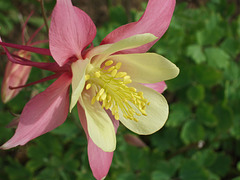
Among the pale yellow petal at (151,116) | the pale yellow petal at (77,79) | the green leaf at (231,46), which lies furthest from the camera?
the green leaf at (231,46)

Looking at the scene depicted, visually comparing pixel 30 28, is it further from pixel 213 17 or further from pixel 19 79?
pixel 19 79

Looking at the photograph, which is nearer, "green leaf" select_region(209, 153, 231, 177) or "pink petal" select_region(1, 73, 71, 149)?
"pink petal" select_region(1, 73, 71, 149)

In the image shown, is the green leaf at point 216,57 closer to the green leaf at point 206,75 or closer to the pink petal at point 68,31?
the green leaf at point 206,75

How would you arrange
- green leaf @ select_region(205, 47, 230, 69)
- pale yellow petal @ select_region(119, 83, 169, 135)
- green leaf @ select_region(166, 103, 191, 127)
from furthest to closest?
green leaf @ select_region(205, 47, 230, 69) → green leaf @ select_region(166, 103, 191, 127) → pale yellow petal @ select_region(119, 83, 169, 135)

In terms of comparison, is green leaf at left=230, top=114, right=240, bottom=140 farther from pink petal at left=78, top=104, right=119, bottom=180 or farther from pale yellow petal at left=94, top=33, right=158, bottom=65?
pale yellow petal at left=94, top=33, right=158, bottom=65

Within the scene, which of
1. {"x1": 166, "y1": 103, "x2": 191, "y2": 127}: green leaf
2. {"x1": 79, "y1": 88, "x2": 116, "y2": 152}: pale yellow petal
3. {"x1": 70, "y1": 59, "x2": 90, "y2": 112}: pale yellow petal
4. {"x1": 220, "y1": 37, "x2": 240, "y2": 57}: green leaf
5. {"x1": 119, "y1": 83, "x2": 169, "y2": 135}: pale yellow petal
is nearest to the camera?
{"x1": 70, "y1": 59, "x2": 90, "y2": 112}: pale yellow petal

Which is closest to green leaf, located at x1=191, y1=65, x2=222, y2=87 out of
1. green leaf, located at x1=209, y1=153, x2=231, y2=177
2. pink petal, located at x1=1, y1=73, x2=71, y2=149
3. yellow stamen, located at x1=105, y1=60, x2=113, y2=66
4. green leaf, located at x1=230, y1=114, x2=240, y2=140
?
green leaf, located at x1=230, y1=114, x2=240, y2=140


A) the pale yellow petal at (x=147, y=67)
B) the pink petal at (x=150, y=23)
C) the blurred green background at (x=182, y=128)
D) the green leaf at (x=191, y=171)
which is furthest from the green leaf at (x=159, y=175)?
the pink petal at (x=150, y=23)
